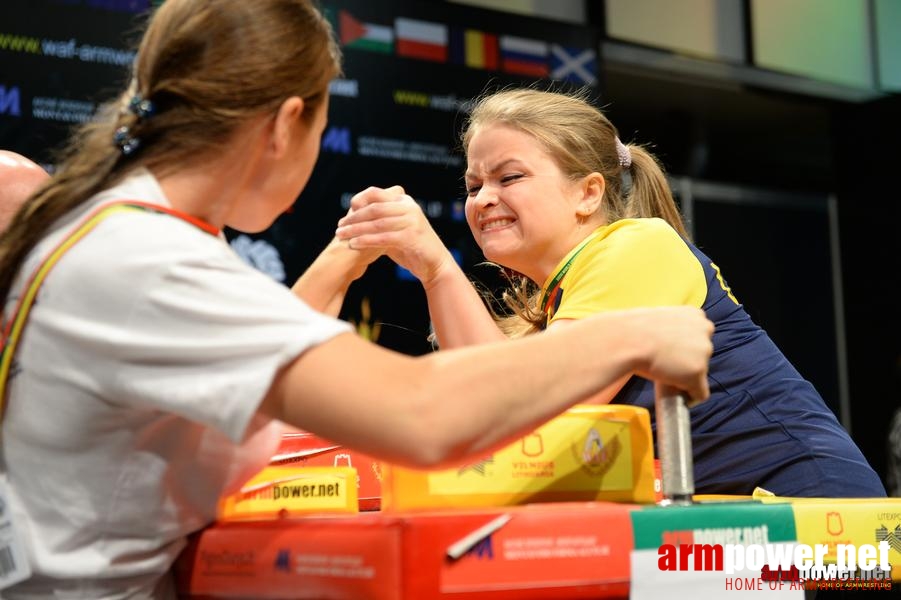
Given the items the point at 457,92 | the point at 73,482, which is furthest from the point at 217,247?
the point at 457,92

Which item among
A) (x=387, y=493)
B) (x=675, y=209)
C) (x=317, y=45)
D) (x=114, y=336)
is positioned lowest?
(x=387, y=493)

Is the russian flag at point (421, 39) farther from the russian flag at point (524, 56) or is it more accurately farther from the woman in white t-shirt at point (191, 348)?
the woman in white t-shirt at point (191, 348)

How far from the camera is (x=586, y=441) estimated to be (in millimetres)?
1113

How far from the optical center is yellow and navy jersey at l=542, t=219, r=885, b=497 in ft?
5.14

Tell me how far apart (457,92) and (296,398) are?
11.0 ft

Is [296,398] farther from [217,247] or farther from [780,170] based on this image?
[780,170]

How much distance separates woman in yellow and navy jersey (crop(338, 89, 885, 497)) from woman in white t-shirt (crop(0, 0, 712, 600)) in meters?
0.43

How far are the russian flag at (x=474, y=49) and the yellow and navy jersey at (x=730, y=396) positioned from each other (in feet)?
8.67

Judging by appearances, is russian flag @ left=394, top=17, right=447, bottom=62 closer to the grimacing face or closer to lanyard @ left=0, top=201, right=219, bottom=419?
the grimacing face

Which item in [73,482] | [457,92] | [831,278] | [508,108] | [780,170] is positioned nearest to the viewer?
[73,482]

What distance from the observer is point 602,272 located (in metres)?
1.61

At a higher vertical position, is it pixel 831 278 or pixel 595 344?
pixel 831 278

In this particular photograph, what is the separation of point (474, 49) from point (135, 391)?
349 centimetres

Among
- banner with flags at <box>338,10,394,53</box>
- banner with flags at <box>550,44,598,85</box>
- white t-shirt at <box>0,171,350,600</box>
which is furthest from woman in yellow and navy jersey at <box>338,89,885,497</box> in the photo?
banner with flags at <box>550,44,598,85</box>
